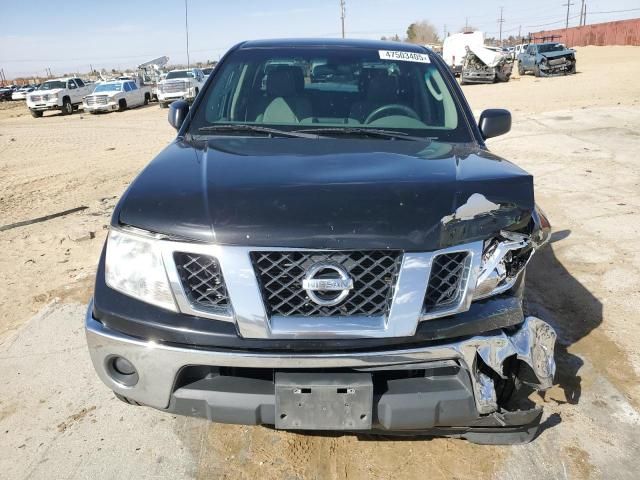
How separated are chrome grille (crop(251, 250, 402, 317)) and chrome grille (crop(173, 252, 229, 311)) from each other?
0.16 m

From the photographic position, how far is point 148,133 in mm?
14766

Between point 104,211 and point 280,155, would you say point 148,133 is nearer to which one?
point 104,211

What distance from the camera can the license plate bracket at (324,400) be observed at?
6.00ft

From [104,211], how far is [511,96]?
1742 cm

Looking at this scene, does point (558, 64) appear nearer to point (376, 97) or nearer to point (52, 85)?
point (52, 85)

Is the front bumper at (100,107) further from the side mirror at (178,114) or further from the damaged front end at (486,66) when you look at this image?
the side mirror at (178,114)

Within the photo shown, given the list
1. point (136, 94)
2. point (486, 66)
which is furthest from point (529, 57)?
point (136, 94)

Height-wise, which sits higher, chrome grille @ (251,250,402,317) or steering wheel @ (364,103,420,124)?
steering wheel @ (364,103,420,124)

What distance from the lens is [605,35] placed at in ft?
175

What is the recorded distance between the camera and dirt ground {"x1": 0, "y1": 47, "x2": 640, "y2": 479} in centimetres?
231

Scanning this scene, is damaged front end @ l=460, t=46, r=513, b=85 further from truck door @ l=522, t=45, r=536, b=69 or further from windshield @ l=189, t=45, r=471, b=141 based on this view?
windshield @ l=189, t=45, r=471, b=141

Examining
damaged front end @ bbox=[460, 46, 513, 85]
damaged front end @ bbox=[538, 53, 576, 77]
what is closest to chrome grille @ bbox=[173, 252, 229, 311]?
damaged front end @ bbox=[460, 46, 513, 85]

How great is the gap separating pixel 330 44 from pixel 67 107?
26.0m

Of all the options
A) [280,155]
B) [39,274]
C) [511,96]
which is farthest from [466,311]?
[511,96]
